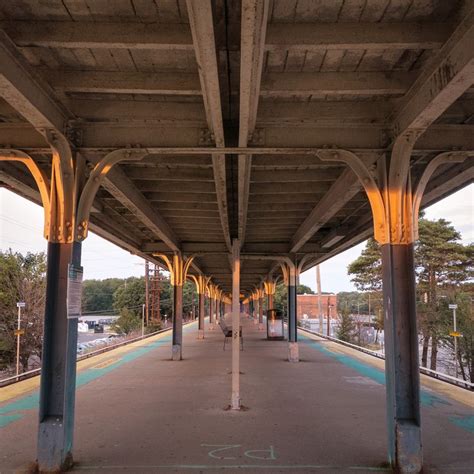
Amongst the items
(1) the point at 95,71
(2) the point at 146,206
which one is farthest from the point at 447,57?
(2) the point at 146,206

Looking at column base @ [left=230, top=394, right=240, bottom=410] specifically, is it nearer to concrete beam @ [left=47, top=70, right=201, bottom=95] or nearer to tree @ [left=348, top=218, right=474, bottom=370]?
concrete beam @ [left=47, top=70, right=201, bottom=95]

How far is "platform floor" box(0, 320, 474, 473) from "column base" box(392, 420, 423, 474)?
0.21 metres

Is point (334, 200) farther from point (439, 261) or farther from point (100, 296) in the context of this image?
point (100, 296)

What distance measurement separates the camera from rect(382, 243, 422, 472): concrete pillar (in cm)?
505

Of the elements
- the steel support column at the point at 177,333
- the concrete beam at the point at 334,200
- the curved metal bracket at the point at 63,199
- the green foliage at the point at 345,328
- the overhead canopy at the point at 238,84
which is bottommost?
the green foliage at the point at 345,328

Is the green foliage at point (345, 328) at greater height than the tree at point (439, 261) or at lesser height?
lesser

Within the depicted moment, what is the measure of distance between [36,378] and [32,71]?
888 centimetres

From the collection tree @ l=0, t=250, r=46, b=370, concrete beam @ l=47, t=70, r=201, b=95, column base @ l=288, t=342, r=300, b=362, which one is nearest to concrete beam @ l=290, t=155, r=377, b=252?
concrete beam @ l=47, t=70, r=201, b=95

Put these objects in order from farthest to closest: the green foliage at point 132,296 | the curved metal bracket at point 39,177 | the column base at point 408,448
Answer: the green foliage at point 132,296 → the curved metal bracket at point 39,177 → the column base at point 408,448

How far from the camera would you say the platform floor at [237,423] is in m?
5.36

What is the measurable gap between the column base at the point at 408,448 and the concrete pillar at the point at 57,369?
361cm

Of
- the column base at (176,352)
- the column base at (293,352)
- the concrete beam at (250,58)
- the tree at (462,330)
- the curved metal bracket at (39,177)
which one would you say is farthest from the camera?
the tree at (462,330)

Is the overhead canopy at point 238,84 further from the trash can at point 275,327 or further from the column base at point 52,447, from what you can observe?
the trash can at point 275,327

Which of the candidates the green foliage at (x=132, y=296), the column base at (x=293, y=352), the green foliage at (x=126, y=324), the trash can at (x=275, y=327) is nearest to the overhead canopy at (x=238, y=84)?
the column base at (x=293, y=352)
